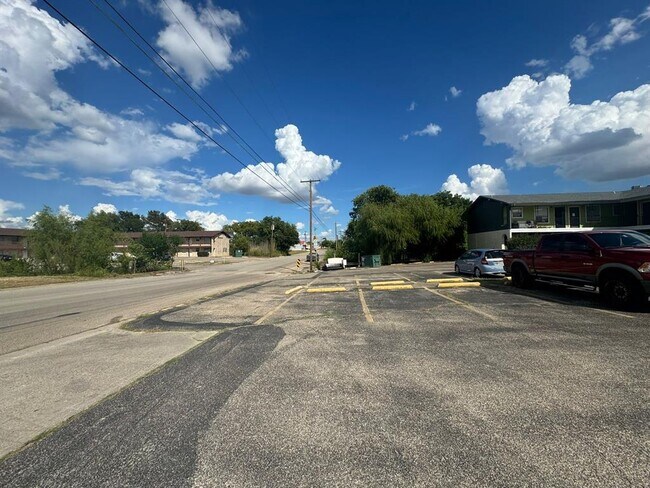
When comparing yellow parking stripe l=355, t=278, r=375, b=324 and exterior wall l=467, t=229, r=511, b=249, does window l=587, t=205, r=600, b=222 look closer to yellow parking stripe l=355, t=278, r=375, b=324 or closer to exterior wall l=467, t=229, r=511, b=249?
exterior wall l=467, t=229, r=511, b=249

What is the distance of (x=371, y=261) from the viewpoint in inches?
1377

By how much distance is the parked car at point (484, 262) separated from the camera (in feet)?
53.2

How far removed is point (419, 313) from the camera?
323 inches

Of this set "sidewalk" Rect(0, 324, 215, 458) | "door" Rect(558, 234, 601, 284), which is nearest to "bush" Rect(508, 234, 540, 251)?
"door" Rect(558, 234, 601, 284)

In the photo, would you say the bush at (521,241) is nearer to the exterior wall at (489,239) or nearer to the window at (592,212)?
the exterior wall at (489,239)

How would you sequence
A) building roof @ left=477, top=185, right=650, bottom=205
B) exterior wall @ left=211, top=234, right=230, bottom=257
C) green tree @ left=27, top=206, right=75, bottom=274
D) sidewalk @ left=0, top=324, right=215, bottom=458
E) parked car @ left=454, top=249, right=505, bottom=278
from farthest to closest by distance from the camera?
exterior wall @ left=211, top=234, right=230, bottom=257 < building roof @ left=477, top=185, right=650, bottom=205 < green tree @ left=27, top=206, right=75, bottom=274 < parked car @ left=454, top=249, right=505, bottom=278 < sidewalk @ left=0, top=324, right=215, bottom=458

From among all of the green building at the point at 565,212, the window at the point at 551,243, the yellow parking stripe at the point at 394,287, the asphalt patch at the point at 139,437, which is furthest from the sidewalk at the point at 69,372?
the green building at the point at 565,212

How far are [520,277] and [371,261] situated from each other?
910 inches

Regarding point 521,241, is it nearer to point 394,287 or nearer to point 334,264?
point 334,264

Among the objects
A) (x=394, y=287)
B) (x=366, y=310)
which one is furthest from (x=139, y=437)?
(x=394, y=287)

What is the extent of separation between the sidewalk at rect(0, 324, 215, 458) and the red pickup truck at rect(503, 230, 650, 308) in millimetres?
9197

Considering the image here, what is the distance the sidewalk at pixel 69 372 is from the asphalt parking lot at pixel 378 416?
0.34 m

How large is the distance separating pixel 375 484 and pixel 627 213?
4242 cm

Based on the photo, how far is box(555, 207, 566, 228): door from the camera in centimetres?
3422
